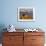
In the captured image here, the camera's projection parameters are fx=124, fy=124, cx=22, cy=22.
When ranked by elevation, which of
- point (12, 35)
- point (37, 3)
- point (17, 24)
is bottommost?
point (12, 35)

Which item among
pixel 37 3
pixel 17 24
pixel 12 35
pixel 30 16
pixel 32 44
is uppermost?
pixel 37 3

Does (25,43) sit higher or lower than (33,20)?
lower

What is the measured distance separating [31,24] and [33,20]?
157 mm

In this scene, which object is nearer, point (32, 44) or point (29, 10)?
point (32, 44)

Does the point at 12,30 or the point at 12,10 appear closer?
the point at 12,30

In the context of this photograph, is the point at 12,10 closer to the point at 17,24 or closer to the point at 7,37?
the point at 17,24

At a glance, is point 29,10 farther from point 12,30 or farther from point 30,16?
point 12,30

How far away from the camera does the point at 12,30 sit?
3822 mm

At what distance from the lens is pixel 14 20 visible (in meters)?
4.28

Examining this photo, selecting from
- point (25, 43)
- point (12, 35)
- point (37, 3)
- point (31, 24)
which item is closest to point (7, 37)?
point (12, 35)

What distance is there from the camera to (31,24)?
4.29 m

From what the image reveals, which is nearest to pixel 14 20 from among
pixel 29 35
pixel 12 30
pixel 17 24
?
pixel 17 24

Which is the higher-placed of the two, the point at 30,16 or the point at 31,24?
the point at 30,16

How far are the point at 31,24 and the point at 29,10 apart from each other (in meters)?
0.49
